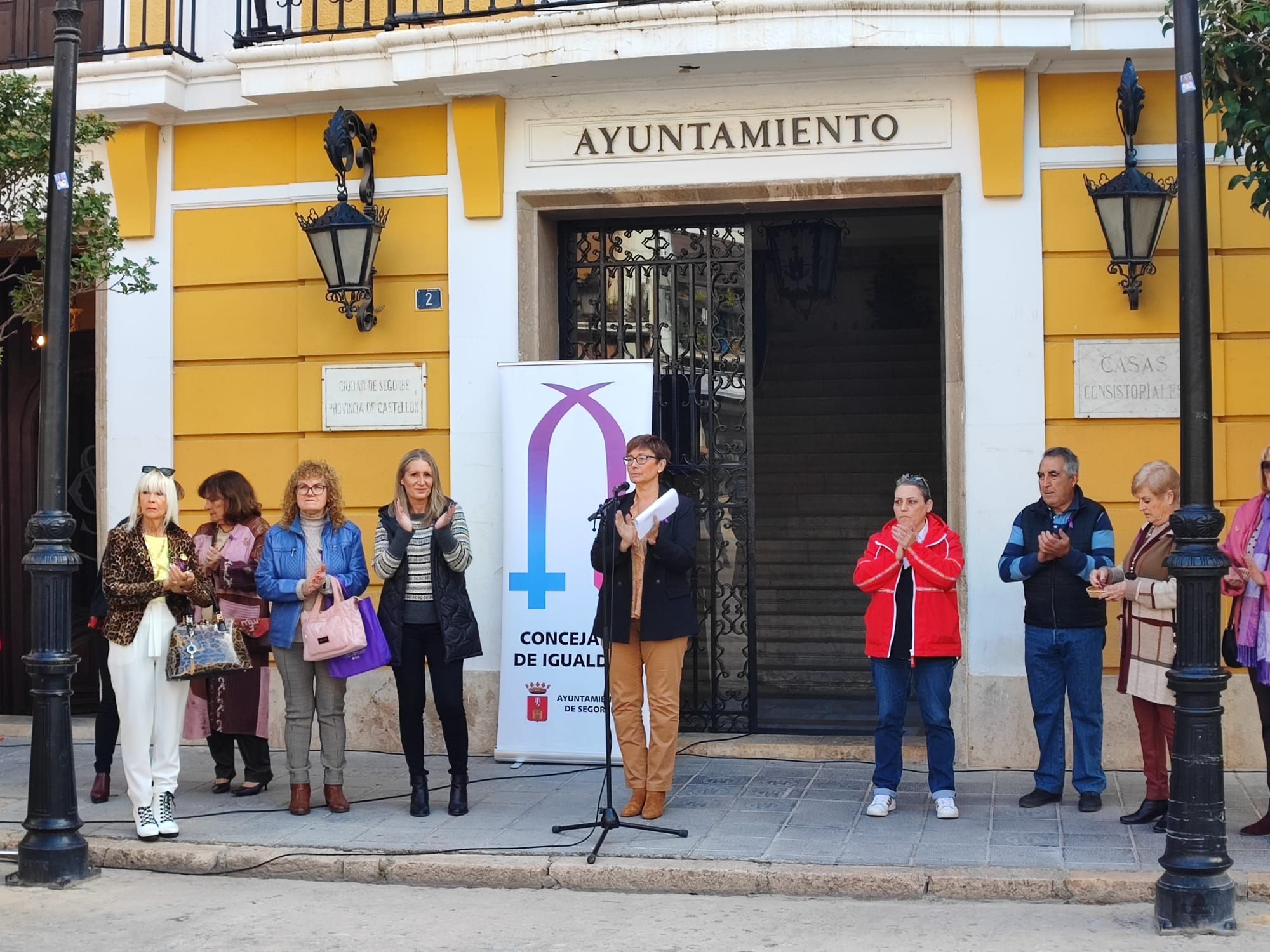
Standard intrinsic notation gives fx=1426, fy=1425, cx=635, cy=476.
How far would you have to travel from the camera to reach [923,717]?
7371mm

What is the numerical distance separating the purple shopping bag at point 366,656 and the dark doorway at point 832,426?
298 cm

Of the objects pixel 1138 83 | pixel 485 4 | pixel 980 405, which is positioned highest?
pixel 485 4

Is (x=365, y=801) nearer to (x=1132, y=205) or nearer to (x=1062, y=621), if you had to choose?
(x=1062, y=621)

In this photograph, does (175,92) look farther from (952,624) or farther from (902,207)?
(952,624)

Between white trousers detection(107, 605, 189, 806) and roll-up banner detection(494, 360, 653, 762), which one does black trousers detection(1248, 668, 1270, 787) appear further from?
white trousers detection(107, 605, 189, 806)

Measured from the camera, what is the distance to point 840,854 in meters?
6.62

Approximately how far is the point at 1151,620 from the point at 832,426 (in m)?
6.79

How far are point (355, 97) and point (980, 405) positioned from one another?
14.8 ft

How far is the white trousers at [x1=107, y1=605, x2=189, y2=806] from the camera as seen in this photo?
7043 mm

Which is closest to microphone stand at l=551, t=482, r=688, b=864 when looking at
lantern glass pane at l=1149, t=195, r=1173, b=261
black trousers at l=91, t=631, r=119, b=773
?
black trousers at l=91, t=631, r=119, b=773

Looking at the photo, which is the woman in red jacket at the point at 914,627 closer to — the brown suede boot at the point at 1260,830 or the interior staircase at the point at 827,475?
the brown suede boot at the point at 1260,830

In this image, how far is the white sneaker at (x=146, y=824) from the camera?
7.05 metres

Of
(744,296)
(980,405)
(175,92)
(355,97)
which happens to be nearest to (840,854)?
(980,405)

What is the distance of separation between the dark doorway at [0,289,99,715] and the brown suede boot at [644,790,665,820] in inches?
214
